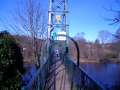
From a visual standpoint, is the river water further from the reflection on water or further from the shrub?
the shrub

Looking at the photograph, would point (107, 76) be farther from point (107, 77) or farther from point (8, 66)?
point (8, 66)

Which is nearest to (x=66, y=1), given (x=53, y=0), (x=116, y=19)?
(x=53, y=0)

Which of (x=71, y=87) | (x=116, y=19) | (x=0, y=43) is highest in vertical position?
(x=116, y=19)

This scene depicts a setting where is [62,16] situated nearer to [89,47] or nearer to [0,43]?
[0,43]

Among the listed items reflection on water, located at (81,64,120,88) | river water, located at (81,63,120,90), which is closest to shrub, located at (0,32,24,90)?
river water, located at (81,63,120,90)

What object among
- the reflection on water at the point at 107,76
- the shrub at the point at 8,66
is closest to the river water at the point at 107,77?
the reflection on water at the point at 107,76

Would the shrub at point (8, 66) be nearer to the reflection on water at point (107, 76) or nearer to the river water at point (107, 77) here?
the river water at point (107, 77)

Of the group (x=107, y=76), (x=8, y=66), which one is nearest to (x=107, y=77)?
(x=107, y=76)

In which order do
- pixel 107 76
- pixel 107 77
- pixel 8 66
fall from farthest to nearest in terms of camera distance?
pixel 107 76 → pixel 107 77 → pixel 8 66

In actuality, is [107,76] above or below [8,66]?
Answer: below

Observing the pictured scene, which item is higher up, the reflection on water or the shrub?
the shrub

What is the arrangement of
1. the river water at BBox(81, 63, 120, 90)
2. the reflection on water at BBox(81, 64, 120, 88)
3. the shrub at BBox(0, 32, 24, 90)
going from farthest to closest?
the reflection on water at BBox(81, 64, 120, 88)
the river water at BBox(81, 63, 120, 90)
the shrub at BBox(0, 32, 24, 90)

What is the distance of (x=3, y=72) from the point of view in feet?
22.1

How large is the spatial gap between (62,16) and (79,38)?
3600cm
